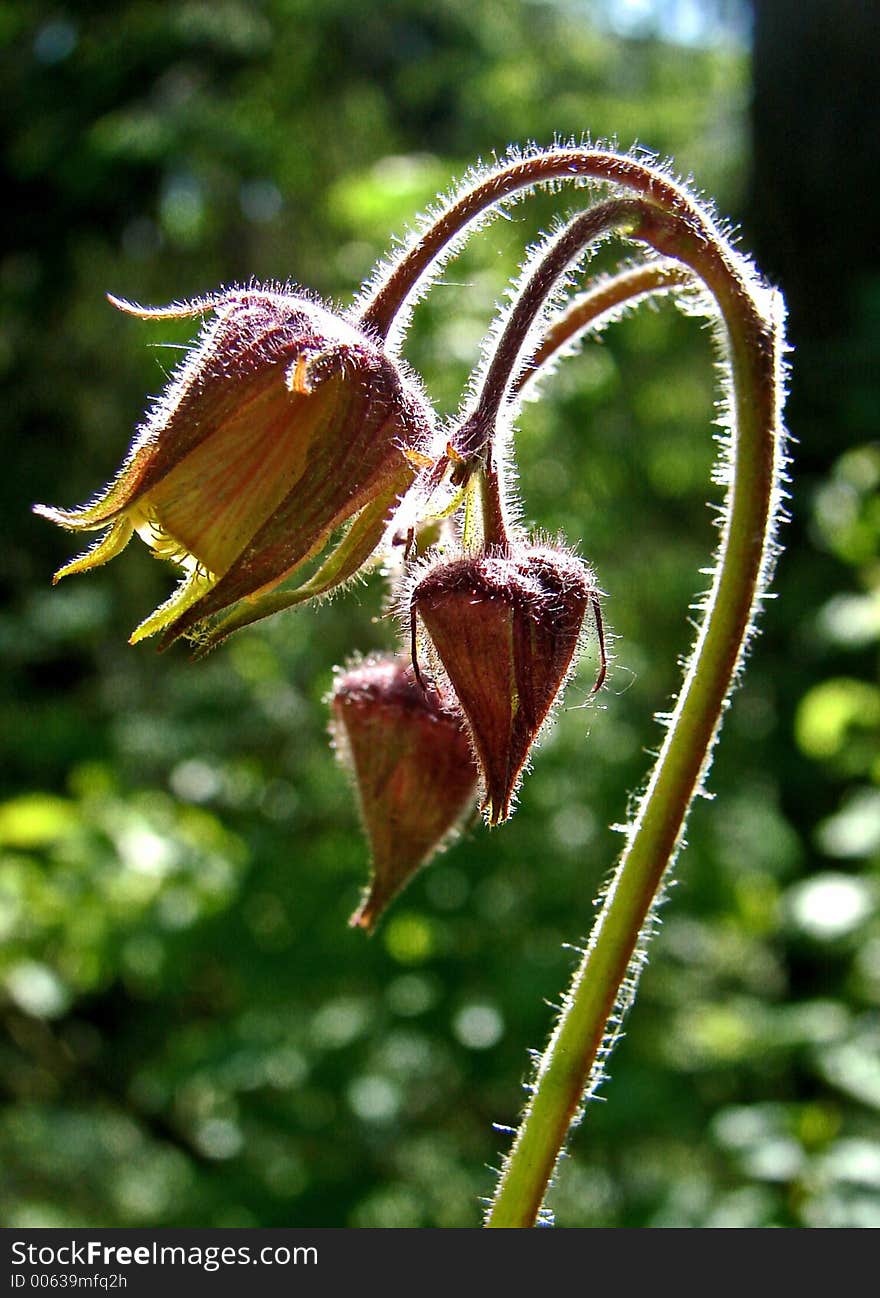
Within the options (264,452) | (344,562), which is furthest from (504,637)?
(264,452)

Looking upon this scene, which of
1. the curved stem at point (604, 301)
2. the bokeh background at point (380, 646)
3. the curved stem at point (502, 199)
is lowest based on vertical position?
the bokeh background at point (380, 646)

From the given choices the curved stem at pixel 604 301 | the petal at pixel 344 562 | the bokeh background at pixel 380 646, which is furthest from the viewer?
the bokeh background at pixel 380 646

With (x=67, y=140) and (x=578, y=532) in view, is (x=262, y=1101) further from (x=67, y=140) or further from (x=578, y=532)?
(x=67, y=140)

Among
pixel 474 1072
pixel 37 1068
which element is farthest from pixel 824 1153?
pixel 37 1068

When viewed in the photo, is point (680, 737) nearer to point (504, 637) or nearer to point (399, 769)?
point (504, 637)

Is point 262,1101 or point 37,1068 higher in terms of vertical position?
point 262,1101

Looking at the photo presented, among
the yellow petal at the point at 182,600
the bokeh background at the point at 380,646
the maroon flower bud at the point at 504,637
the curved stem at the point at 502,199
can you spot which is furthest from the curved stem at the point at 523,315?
the bokeh background at the point at 380,646

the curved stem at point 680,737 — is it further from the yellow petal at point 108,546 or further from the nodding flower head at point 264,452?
the yellow petal at point 108,546
